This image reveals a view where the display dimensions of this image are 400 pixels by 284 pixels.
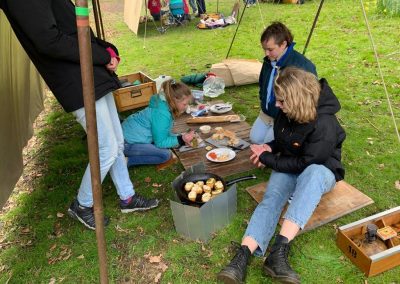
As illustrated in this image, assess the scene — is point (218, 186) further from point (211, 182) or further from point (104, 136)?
point (104, 136)

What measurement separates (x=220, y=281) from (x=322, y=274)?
0.73 metres

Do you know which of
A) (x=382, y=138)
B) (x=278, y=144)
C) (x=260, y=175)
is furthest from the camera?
(x=382, y=138)

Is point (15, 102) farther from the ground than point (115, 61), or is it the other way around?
point (115, 61)

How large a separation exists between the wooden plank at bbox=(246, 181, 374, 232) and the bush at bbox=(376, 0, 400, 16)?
25.2 feet

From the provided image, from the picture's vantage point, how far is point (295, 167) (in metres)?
2.73

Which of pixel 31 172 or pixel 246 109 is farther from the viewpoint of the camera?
pixel 246 109

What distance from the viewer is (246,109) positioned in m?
5.23

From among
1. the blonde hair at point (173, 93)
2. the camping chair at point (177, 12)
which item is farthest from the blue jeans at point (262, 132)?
the camping chair at point (177, 12)

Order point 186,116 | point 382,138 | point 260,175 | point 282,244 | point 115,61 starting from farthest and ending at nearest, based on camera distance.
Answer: point 186,116, point 382,138, point 260,175, point 115,61, point 282,244

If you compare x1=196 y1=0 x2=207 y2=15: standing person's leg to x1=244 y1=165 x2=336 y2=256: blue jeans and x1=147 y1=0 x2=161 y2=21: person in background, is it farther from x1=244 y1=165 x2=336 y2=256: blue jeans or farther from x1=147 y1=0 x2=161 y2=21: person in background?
x1=244 y1=165 x2=336 y2=256: blue jeans

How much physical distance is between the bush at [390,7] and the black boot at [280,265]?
8830mm

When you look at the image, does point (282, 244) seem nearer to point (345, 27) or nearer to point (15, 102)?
point (15, 102)

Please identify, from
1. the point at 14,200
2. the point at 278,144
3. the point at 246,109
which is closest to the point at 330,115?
the point at 278,144

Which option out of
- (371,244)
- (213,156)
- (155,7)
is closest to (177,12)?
(155,7)
